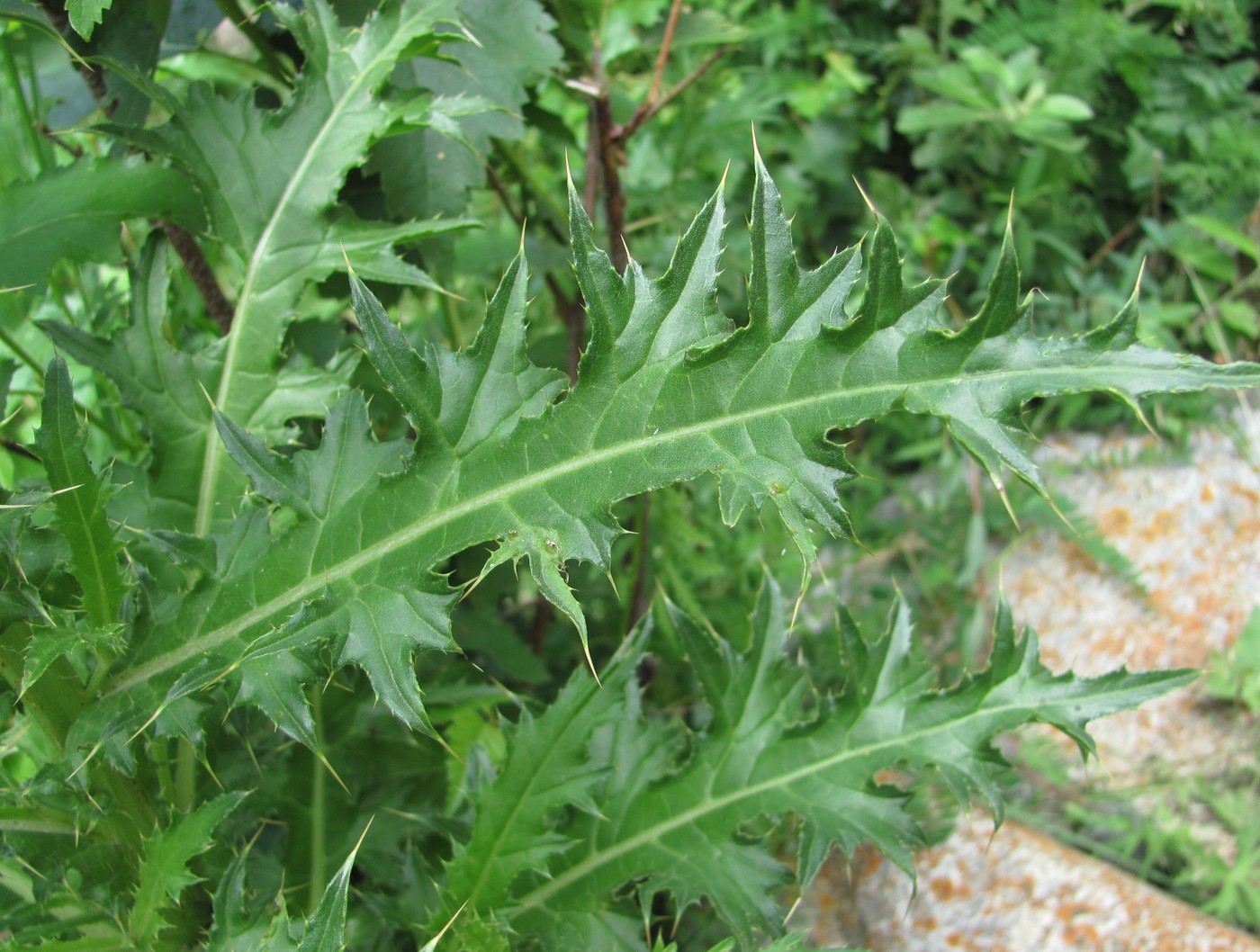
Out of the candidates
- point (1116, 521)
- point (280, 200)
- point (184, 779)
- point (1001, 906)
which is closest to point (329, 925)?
point (184, 779)

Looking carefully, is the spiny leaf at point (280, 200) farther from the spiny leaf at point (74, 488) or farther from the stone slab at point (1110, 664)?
the stone slab at point (1110, 664)

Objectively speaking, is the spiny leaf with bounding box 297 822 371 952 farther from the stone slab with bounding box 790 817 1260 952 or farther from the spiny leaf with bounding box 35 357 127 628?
the stone slab with bounding box 790 817 1260 952

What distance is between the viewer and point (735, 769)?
4.10ft

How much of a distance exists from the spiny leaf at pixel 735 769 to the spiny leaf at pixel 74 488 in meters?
0.52

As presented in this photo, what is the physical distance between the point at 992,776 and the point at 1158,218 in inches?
87.4

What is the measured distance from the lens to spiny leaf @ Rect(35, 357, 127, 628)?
94cm

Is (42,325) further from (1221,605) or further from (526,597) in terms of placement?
(1221,605)

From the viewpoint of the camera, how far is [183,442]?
121cm

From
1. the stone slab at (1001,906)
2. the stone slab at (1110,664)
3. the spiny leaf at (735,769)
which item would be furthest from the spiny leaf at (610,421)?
the stone slab at (1110,664)

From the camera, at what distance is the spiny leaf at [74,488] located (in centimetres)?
94

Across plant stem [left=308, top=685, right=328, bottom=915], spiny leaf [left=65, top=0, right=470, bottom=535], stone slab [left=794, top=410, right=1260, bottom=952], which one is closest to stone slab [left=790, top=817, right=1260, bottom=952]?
stone slab [left=794, top=410, right=1260, bottom=952]

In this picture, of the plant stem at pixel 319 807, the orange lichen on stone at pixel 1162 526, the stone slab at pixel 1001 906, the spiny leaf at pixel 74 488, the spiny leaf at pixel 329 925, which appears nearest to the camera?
the spiny leaf at pixel 329 925

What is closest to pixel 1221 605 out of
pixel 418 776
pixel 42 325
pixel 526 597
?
pixel 526 597

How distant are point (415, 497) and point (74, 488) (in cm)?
32
